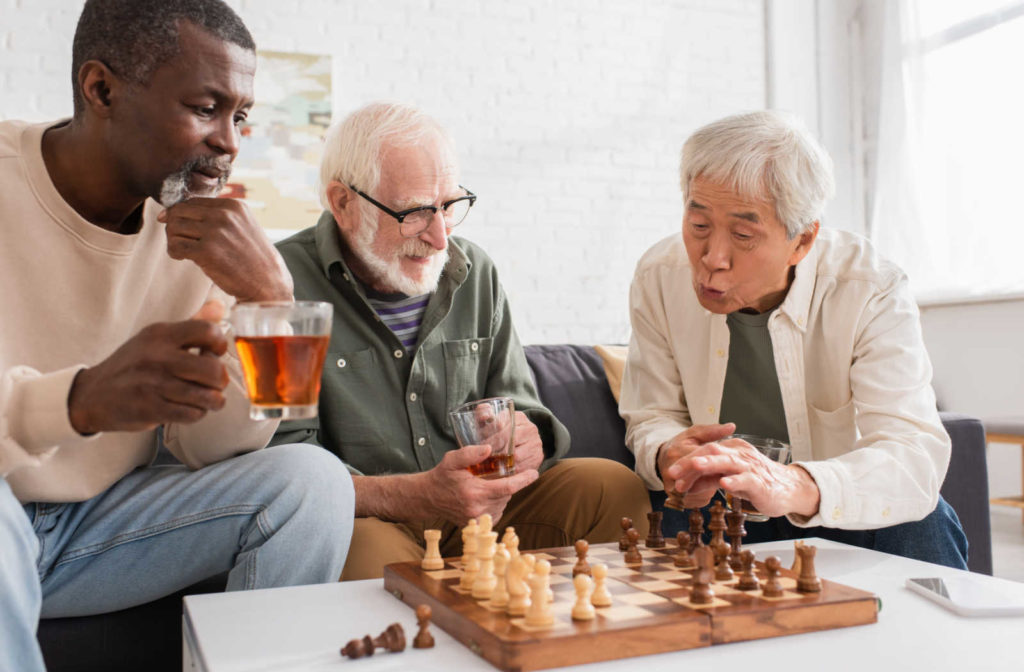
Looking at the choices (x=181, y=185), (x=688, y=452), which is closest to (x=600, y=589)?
(x=688, y=452)

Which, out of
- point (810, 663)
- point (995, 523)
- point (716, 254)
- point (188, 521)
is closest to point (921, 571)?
point (810, 663)

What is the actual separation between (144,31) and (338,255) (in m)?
0.69

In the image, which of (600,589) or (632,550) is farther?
(632,550)

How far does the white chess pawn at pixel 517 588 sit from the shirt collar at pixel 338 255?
1114 millimetres

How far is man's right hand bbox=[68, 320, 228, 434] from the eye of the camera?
104 centimetres

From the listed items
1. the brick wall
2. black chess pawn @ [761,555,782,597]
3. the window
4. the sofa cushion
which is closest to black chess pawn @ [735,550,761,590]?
black chess pawn @ [761,555,782,597]

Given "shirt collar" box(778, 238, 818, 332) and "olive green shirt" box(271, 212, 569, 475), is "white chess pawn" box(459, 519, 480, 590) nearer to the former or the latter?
"olive green shirt" box(271, 212, 569, 475)

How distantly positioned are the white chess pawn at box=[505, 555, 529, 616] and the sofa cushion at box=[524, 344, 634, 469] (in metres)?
1.39

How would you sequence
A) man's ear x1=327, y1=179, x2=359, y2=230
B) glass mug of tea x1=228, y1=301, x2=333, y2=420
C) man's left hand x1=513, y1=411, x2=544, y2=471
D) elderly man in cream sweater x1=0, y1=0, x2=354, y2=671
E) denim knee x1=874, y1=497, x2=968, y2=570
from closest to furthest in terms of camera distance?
glass mug of tea x1=228, y1=301, x2=333, y2=420 → elderly man in cream sweater x1=0, y1=0, x2=354, y2=671 → denim knee x1=874, y1=497, x2=968, y2=570 → man's left hand x1=513, y1=411, x2=544, y2=471 → man's ear x1=327, y1=179, x2=359, y2=230

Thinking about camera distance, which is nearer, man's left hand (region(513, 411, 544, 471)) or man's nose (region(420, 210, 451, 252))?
man's left hand (region(513, 411, 544, 471))

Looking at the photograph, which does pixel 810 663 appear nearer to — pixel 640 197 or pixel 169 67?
pixel 169 67

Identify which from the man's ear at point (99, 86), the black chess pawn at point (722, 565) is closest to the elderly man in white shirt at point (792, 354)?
the black chess pawn at point (722, 565)

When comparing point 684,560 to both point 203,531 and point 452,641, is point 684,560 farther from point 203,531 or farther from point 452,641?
point 203,531

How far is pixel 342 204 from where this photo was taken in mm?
2232
